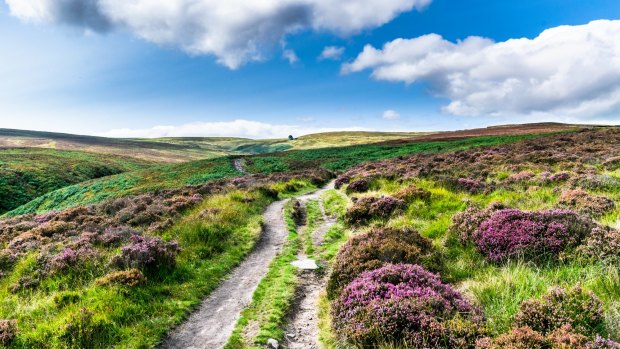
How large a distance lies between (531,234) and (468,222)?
199 cm

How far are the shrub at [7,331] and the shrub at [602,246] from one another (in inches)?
450

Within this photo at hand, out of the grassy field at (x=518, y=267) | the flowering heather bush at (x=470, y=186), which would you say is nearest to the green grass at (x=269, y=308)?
the grassy field at (x=518, y=267)

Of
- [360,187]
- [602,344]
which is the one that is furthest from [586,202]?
[360,187]

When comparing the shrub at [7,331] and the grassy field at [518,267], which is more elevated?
the grassy field at [518,267]

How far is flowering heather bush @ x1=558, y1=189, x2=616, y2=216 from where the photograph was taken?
33.5 feet

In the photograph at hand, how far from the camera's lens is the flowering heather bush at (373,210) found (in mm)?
14336

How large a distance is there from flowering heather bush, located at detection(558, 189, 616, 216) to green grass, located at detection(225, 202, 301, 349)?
8.96 meters

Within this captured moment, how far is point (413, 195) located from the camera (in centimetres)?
1555

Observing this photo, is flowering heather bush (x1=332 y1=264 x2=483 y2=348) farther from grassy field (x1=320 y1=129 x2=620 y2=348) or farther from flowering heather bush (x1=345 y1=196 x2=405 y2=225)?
flowering heather bush (x1=345 y1=196 x2=405 y2=225)

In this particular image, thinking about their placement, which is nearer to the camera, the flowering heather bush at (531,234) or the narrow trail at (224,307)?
the narrow trail at (224,307)

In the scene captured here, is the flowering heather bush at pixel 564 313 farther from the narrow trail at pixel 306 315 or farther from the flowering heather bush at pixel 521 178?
the flowering heather bush at pixel 521 178

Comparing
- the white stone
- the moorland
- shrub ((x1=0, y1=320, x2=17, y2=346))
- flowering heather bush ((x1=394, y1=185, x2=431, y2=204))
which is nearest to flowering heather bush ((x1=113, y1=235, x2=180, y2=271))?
the moorland

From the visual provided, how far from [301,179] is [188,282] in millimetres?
24904

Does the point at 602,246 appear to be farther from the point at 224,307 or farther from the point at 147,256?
the point at 147,256
